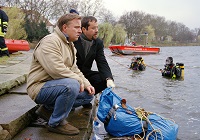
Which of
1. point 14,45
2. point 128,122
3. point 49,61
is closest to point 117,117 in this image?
point 128,122

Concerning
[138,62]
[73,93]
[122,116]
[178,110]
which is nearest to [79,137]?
[73,93]

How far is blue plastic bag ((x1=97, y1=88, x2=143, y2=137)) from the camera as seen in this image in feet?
10.9

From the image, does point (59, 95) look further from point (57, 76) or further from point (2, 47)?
point (2, 47)

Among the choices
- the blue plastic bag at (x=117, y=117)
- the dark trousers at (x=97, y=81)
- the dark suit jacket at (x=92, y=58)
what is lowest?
the blue plastic bag at (x=117, y=117)

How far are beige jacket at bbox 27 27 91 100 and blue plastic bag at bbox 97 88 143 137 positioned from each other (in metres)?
0.69

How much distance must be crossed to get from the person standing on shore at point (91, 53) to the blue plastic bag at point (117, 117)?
340mm

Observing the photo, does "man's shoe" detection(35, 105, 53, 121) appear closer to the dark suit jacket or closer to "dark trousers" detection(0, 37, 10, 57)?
the dark suit jacket

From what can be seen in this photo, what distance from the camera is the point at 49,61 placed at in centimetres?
265

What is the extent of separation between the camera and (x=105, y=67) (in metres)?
3.96

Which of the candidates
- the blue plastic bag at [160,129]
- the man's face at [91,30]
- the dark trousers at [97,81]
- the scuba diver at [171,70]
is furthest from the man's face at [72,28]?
the scuba diver at [171,70]

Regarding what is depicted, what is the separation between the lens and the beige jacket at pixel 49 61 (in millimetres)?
2662

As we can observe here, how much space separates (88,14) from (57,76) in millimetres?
65557

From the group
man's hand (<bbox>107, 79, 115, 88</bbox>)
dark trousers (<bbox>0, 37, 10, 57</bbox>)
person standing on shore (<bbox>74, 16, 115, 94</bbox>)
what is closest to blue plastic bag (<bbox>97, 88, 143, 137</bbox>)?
man's hand (<bbox>107, 79, 115, 88</bbox>)

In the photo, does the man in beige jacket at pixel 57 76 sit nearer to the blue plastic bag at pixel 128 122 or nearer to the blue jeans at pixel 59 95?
the blue jeans at pixel 59 95
